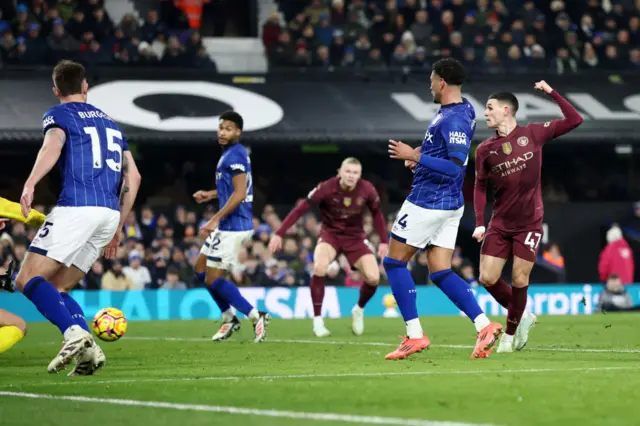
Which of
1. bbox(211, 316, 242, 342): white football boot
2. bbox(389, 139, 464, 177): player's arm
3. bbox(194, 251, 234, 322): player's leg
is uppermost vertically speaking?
bbox(389, 139, 464, 177): player's arm

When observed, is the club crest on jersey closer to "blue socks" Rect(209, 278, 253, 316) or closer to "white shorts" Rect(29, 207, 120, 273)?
"white shorts" Rect(29, 207, 120, 273)

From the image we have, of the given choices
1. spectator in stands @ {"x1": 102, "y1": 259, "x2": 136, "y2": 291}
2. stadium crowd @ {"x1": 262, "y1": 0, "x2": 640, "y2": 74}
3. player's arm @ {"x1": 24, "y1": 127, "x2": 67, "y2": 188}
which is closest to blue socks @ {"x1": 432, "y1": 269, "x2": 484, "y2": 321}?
player's arm @ {"x1": 24, "y1": 127, "x2": 67, "y2": 188}

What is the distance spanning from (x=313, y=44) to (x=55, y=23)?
5511 millimetres

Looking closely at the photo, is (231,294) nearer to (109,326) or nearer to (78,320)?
(109,326)

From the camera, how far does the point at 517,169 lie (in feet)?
35.4

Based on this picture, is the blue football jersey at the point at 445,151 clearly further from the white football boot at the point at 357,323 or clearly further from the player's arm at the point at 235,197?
the white football boot at the point at 357,323

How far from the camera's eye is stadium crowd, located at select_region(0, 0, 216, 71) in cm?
2405

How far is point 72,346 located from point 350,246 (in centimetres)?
789

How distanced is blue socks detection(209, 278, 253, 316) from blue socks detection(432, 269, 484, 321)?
3769 mm

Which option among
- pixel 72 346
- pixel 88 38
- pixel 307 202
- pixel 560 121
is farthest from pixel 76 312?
pixel 88 38

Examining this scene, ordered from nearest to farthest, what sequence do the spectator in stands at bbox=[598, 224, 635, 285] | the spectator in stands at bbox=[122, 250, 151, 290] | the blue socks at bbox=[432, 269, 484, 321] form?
1. the blue socks at bbox=[432, 269, 484, 321]
2. the spectator in stands at bbox=[122, 250, 151, 290]
3. the spectator in stands at bbox=[598, 224, 635, 285]

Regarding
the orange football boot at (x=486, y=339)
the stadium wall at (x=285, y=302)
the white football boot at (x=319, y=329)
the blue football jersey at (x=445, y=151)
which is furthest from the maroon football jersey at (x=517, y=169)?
the stadium wall at (x=285, y=302)

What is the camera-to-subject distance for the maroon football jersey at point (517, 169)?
10.8 meters

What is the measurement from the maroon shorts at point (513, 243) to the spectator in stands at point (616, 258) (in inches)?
544
